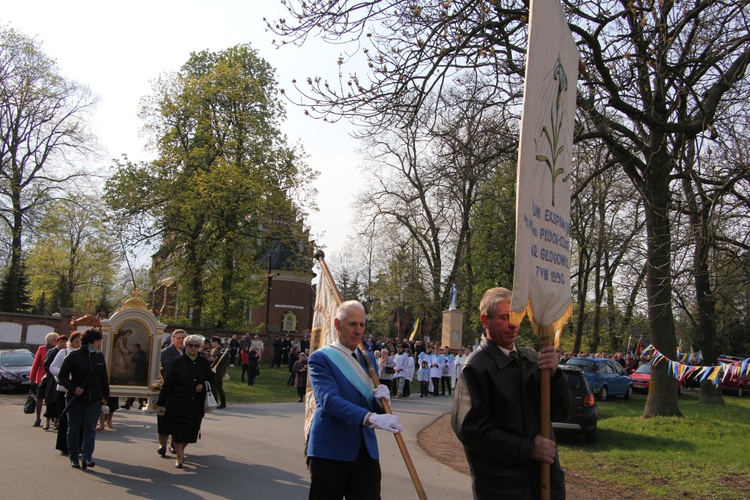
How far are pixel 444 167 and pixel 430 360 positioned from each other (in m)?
15.5

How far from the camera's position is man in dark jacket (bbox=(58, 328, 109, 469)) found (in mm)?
9062

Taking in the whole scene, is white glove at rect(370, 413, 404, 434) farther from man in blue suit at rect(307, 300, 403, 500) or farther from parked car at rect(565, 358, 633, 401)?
parked car at rect(565, 358, 633, 401)

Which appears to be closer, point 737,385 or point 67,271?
point 737,385

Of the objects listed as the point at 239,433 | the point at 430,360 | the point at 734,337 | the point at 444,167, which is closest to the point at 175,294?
the point at 430,360

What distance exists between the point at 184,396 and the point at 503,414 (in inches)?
268

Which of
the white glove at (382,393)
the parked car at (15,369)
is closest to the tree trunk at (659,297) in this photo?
the white glove at (382,393)

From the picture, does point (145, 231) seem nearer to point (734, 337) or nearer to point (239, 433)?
point (239, 433)

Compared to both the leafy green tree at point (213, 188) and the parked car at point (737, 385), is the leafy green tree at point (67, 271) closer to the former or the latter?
the leafy green tree at point (213, 188)

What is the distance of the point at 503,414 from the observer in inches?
147

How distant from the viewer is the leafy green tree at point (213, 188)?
3253 centimetres

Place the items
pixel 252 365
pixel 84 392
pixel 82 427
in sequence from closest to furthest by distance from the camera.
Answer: pixel 84 392, pixel 82 427, pixel 252 365

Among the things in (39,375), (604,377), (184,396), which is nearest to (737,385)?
(604,377)

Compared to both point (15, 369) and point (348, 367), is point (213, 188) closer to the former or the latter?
point (15, 369)

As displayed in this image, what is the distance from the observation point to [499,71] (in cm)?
1155
